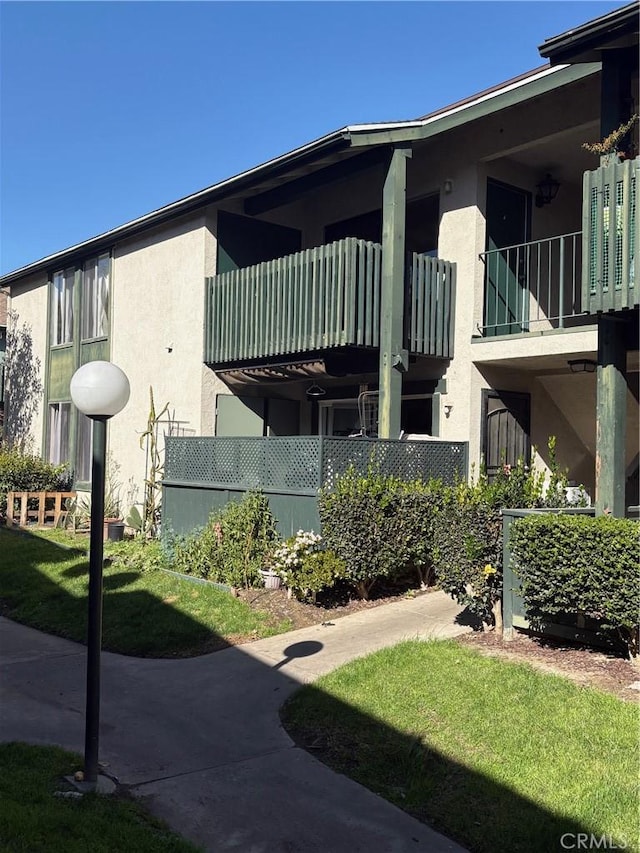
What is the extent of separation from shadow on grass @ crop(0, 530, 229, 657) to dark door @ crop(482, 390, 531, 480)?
16.9ft

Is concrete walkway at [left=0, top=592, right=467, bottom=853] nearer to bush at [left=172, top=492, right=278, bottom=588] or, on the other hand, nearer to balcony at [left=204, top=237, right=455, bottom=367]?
bush at [left=172, top=492, right=278, bottom=588]

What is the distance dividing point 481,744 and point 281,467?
5.43 m

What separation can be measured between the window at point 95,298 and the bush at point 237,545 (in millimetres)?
7663

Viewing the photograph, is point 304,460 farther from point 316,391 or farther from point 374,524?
point 316,391

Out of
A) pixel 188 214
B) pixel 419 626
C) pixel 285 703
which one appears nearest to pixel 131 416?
pixel 188 214

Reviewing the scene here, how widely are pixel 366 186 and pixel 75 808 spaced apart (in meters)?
11.2

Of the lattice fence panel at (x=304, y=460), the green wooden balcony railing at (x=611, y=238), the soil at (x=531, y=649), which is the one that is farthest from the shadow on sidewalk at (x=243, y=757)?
the green wooden balcony railing at (x=611, y=238)

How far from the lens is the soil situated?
18.7ft

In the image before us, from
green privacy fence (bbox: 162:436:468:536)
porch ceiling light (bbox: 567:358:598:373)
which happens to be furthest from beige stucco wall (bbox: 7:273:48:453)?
porch ceiling light (bbox: 567:358:598:373)

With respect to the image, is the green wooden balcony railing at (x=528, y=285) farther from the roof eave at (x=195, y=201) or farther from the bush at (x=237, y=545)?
the bush at (x=237, y=545)

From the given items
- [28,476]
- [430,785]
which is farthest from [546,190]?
[28,476]

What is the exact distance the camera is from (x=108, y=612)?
8.58 meters

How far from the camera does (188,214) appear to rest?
531 inches

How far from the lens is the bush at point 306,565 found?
8406mm
